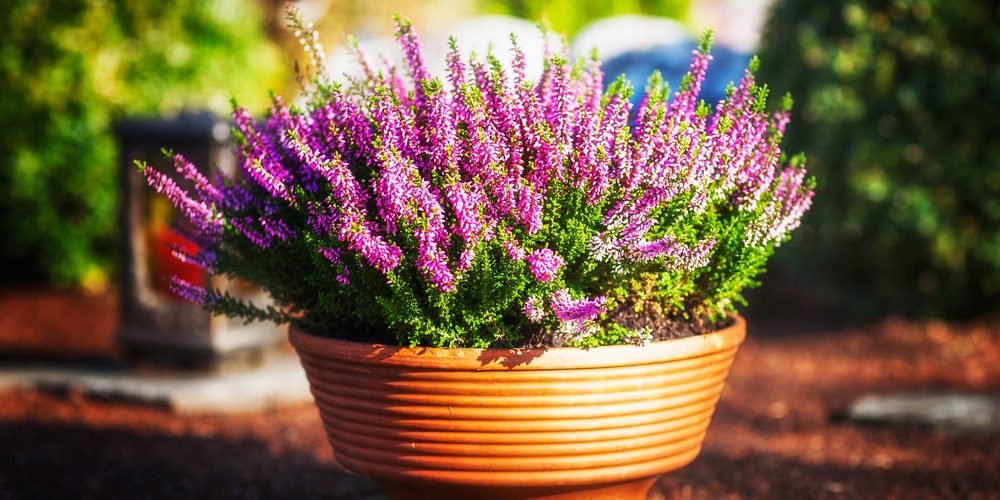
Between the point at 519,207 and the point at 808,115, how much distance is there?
518 cm

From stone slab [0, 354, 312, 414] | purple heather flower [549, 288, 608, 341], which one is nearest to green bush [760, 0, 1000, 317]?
stone slab [0, 354, 312, 414]

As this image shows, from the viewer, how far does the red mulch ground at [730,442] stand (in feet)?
12.7

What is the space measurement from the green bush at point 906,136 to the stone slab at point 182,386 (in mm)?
3789

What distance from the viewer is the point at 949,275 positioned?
6.87 metres

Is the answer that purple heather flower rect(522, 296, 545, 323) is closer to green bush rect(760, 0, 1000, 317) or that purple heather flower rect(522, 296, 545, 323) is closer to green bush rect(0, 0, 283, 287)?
green bush rect(760, 0, 1000, 317)

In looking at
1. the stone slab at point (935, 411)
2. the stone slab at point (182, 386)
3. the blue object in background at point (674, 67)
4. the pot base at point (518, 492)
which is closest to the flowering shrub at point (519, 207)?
the pot base at point (518, 492)

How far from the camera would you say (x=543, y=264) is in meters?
2.37

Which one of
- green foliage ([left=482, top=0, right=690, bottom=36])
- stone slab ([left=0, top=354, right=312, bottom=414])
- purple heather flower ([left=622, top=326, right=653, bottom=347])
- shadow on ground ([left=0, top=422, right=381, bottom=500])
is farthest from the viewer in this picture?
green foliage ([left=482, top=0, right=690, bottom=36])

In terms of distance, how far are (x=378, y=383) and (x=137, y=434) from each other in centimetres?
268

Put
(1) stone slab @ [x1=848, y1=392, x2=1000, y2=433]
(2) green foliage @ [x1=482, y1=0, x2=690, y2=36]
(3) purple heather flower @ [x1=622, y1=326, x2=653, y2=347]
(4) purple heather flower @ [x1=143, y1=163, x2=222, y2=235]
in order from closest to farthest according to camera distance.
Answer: (3) purple heather flower @ [x1=622, y1=326, x2=653, y2=347], (4) purple heather flower @ [x1=143, y1=163, x2=222, y2=235], (1) stone slab @ [x1=848, y1=392, x2=1000, y2=433], (2) green foliage @ [x1=482, y1=0, x2=690, y2=36]

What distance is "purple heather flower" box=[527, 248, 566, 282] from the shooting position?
2365 mm

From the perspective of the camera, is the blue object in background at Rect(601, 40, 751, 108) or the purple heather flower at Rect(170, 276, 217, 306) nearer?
the purple heather flower at Rect(170, 276, 217, 306)

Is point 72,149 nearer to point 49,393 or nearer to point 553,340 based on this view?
point 49,393

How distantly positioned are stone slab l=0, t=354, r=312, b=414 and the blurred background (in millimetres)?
1620
